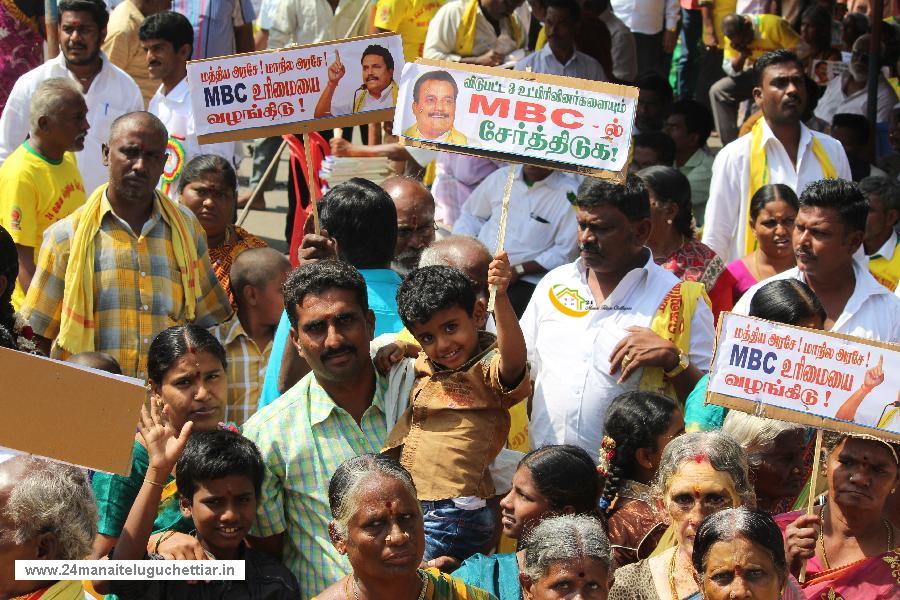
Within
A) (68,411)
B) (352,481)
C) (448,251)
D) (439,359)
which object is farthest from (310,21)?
(68,411)

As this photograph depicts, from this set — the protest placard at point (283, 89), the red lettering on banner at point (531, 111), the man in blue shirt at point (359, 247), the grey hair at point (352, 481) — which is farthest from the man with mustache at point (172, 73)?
the grey hair at point (352, 481)

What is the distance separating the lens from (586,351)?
5609 millimetres

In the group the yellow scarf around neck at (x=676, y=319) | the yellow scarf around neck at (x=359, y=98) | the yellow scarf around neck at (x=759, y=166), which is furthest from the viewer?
the yellow scarf around neck at (x=759, y=166)

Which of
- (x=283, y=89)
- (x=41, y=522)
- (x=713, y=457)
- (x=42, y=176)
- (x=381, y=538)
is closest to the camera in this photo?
(x=41, y=522)

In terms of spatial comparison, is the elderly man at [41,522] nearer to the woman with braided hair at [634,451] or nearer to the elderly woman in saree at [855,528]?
the woman with braided hair at [634,451]

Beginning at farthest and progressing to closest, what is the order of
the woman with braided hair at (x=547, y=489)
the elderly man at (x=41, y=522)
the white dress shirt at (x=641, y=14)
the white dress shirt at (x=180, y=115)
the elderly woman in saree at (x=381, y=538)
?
the white dress shirt at (x=641, y=14) → the white dress shirt at (x=180, y=115) → the woman with braided hair at (x=547, y=489) → the elderly woman in saree at (x=381, y=538) → the elderly man at (x=41, y=522)

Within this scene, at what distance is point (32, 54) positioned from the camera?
383 inches

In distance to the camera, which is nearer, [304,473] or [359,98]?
[304,473]

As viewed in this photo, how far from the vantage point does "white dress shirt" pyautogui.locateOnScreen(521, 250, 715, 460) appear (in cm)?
554

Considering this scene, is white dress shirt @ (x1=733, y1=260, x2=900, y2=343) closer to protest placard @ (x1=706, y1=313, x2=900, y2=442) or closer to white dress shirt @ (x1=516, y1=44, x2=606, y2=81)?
protest placard @ (x1=706, y1=313, x2=900, y2=442)

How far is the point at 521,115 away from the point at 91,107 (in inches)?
147

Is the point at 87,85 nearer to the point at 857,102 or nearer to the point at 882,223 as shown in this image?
the point at 882,223

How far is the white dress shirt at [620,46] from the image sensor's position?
34.9ft

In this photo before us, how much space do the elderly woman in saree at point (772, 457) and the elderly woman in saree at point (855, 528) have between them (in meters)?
0.36
